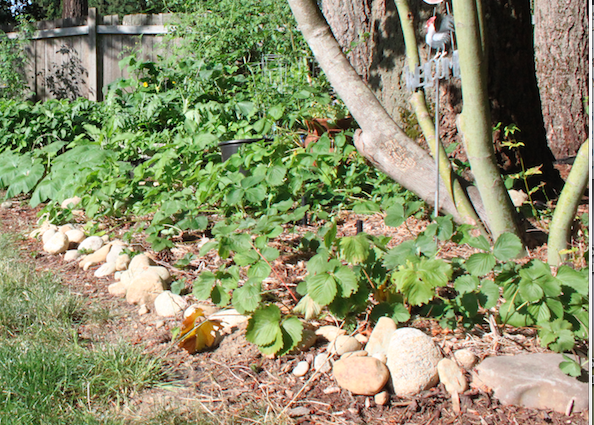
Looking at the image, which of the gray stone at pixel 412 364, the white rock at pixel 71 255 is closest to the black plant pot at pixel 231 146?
the white rock at pixel 71 255

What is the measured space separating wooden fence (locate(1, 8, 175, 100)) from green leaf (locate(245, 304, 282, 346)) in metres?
7.20

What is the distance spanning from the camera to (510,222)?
260cm

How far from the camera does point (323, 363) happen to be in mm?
1876

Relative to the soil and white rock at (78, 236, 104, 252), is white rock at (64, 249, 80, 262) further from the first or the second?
the soil

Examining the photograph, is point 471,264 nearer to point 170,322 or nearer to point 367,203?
point 367,203

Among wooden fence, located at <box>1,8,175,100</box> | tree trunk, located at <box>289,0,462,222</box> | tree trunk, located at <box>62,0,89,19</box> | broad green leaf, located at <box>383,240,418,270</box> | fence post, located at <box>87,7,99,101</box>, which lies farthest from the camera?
tree trunk, located at <box>62,0,89,19</box>

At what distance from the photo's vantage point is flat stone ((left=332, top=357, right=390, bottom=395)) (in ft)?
5.63

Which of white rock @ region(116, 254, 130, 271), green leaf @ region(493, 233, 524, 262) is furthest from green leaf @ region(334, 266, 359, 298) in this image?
white rock @ region(116, 254, 130, 271)

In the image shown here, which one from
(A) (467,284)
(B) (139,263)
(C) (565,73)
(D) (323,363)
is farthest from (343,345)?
(C) (565,73)

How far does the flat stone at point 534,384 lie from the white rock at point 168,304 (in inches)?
48.4

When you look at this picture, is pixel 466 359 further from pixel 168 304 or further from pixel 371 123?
pixel 371 123

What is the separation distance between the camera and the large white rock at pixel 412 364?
1735 mm

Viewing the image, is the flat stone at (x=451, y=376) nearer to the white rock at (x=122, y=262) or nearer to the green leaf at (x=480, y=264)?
the green leaf at (x=480, y=264)

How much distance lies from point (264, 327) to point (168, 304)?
0.64 metres
